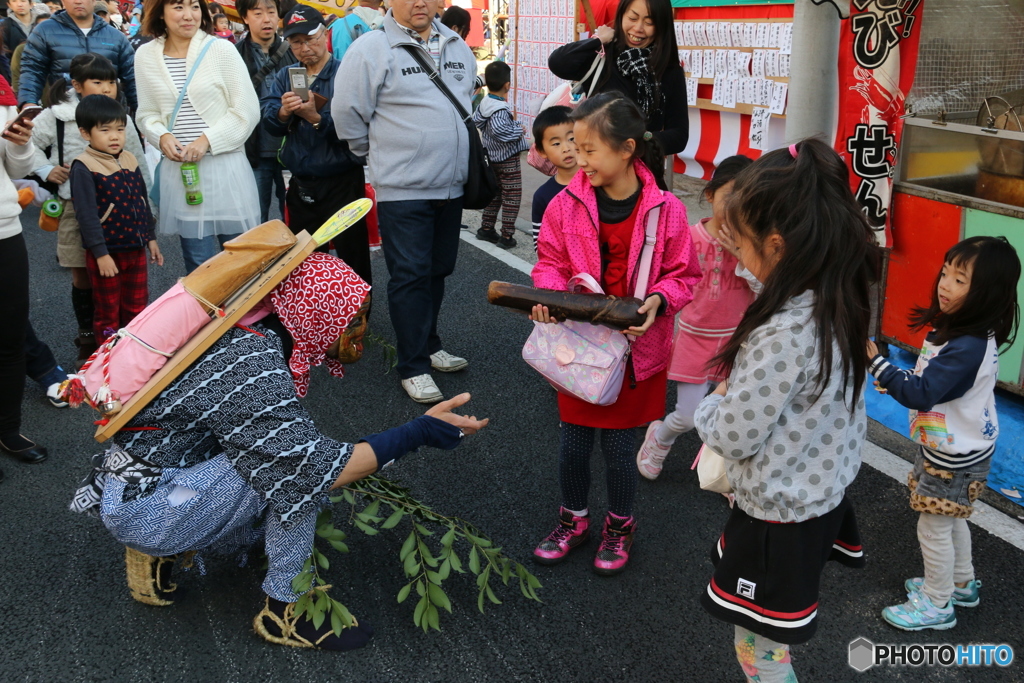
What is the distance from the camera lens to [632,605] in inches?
114

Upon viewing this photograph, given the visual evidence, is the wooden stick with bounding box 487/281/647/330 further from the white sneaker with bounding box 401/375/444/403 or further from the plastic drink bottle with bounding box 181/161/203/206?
the plastic drink bottle with bounding box 181/161/203/206

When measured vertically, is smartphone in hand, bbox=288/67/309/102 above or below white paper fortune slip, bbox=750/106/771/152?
above

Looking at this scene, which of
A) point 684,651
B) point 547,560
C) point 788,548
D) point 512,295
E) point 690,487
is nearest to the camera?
point 788,548

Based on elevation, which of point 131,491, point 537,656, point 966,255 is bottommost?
point 537,656

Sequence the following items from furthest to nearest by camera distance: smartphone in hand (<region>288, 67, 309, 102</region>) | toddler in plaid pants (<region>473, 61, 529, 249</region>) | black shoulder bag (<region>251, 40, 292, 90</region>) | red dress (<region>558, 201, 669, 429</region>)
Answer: toddler in plaid pants (<region>473, 61, 529, 249</region>) < black shoulder bag (<region>251, 40, 292, 90</region>) < smartphone in hand (<region>288, 67, 309, 102</region>) < red dress (<region>558, 201, 669, 429</region>)

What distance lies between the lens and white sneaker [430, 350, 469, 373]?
4891mm

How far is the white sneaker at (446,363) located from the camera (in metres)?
4.89

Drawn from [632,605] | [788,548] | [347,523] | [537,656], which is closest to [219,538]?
[347,523]

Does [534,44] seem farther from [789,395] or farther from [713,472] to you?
[789,395]

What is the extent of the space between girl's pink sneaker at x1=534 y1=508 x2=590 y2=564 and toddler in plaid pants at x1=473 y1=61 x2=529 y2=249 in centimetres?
421

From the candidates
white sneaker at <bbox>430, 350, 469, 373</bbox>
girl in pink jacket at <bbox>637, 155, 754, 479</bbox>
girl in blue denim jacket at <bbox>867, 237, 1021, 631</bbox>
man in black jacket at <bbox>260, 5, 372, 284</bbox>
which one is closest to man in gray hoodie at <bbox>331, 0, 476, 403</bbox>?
white sneaker at <bbox>430, 350, 469, 373</bbox>

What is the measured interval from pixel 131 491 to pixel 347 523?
1.00 m

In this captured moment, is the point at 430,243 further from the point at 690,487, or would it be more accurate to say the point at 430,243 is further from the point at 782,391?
the point at 782,391

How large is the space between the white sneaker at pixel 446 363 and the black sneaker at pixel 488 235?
9.45ft
